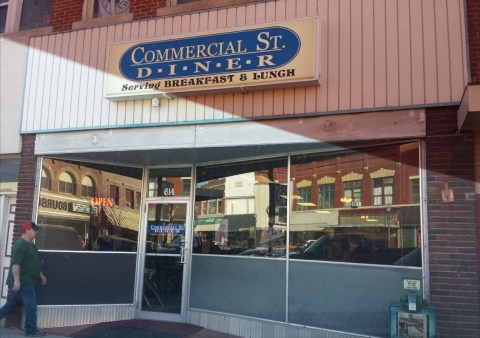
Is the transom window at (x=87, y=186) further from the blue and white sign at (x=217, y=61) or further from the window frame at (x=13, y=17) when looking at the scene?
the window frame at (x=13, y=17)

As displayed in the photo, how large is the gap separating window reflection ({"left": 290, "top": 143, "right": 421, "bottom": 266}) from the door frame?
1966mm

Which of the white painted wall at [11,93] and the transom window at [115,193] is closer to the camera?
the white painted wall at [11,93]

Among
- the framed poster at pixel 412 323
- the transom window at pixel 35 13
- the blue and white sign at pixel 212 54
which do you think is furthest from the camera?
the transom window at pixel 35 13

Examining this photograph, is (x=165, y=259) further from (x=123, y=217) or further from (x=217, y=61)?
(x=217, y=61)

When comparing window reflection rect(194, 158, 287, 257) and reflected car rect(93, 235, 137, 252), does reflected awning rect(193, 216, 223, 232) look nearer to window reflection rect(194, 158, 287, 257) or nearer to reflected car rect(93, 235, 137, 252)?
window reflection rect(194, 158, 287, 257)

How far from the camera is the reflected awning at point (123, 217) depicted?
8422mm

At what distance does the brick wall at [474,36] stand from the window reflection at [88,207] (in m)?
5.56

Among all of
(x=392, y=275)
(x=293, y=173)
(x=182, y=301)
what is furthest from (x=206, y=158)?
(x=392, y=275)

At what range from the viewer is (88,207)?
8.34m

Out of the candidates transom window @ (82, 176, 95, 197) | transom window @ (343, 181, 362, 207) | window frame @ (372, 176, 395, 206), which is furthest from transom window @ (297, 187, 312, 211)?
transom window @ (82, 176, 95, 197)

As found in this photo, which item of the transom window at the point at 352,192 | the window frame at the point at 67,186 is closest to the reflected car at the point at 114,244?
the window frame at the point at 67,186

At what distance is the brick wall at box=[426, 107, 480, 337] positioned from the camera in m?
5.65

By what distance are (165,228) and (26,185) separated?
242 cm

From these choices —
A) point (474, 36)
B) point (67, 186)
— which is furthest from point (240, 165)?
point (474, 36)
